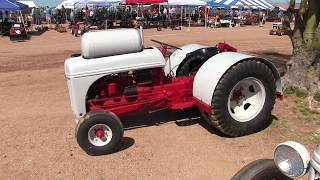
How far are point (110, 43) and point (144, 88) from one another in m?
0.82

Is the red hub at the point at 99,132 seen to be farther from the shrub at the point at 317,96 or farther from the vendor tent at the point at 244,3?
the vendor tent at the point at 244,3

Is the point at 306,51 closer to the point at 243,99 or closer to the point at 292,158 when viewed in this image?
the point at 243,99

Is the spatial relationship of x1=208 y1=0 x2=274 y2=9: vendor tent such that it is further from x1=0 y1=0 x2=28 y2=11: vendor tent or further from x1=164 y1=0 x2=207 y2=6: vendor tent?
x1=0 y1=0 x2=28 y2=11: vendor tent

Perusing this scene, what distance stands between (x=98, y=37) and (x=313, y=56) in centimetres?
415

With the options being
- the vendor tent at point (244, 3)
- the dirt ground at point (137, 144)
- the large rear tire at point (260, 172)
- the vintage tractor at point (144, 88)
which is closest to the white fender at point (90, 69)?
the vintage tractor at point (144, 88)

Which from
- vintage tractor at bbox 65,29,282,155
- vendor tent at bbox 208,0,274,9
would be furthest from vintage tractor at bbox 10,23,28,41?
vintage tractor at bbox 65,29,282,155

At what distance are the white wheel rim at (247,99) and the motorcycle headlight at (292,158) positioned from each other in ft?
9.62

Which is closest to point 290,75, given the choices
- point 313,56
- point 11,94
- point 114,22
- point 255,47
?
point 313,56

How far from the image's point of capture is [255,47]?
15234 mm

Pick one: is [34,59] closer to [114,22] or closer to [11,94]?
[11,94]

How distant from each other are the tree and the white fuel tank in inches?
134

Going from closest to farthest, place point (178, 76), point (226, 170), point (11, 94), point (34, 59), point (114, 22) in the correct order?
1. point (226, 170)
2. point (178, 76)
3. point (11, 94)
4. point (34, 59)
5. point (114, 22)

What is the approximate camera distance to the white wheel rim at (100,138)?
16.1ft

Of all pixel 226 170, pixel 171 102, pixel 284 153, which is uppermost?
pixel 284 153
